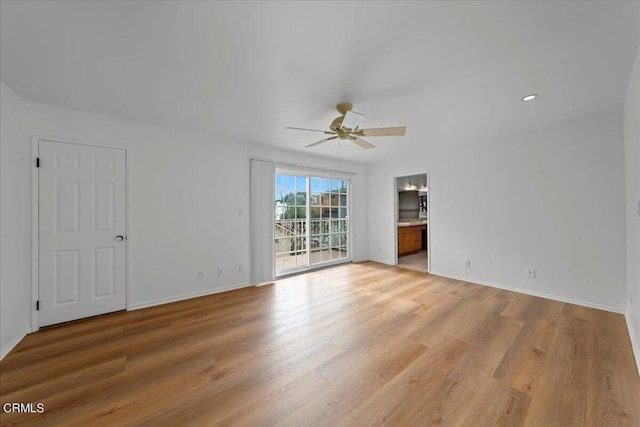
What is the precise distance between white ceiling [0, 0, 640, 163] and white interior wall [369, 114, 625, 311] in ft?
1.81

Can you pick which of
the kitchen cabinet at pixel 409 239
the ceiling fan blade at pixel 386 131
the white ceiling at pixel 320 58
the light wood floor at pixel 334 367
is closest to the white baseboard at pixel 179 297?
the light wood floor at pixel 334 367

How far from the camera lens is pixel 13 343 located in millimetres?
2273

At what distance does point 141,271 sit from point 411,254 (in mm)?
6194

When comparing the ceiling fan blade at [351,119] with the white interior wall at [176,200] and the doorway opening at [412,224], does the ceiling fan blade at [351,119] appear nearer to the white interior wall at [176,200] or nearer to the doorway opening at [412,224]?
the white interior wall at [176,200]

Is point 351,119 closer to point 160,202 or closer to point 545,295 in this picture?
point 160,202

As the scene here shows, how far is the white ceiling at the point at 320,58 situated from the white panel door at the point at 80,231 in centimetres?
62

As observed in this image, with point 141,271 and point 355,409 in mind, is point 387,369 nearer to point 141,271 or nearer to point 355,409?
point 355,409

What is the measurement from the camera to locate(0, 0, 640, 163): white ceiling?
1.45 meters

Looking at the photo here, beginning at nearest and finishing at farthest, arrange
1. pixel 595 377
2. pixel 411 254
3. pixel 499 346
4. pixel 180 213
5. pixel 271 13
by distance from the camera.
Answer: pixel 271 13 < pixel 595 377 < pixel 499 346 < pixel 180 213 < pixel 411 254

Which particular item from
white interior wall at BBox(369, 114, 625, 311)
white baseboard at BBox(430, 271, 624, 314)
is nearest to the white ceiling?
white interior wall at BBox(369, 114, 625, 311)

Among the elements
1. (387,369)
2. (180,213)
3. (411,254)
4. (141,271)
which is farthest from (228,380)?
(411,254)

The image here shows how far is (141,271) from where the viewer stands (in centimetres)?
317

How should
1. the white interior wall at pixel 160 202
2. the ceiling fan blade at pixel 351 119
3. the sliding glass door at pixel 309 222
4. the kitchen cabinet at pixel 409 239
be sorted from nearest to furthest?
the white interior wall at pixel 160 202
the ceiling fan blade at pixel 351 119
the sliding glass door at pixel 309 222
the kitchen cabinet at pixel 409 239

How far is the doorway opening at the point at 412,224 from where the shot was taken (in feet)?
18.1
